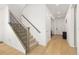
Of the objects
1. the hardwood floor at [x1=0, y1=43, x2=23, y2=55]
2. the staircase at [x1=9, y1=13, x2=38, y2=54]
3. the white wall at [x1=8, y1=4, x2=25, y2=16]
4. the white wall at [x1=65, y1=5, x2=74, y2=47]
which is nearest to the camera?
the hardwood floor at [x1=0, y1=43, x2=23, y2=55]

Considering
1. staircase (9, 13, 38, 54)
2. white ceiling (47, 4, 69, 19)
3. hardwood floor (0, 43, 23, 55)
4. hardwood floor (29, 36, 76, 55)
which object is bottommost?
hardwood floor (29, 36, 76, 55)

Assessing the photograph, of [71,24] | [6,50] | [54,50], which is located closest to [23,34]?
[6,50]

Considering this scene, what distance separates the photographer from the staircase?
2.29m

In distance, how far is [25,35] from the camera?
2.52m

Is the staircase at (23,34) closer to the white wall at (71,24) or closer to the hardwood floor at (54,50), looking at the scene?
the hardwood floor at (54,50)

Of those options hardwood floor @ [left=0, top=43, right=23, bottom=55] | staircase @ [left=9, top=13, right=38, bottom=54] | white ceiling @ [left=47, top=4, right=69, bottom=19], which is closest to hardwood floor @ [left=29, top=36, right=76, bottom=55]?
staircase @ [left=9, top=13, right=38, bottom=54]

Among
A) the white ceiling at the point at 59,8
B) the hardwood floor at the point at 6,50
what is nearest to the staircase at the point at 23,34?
the hardwood floor at the point at 6,50

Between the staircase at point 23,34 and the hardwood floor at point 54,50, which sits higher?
the staircase at point 23,34

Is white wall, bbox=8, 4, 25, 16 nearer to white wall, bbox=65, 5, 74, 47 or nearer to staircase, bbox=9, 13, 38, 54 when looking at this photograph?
staircase, bbox=9, 13, 38, 54

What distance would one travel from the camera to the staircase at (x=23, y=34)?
2.29 metres

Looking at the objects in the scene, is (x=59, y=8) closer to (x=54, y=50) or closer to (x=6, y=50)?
(x=54, y=50)

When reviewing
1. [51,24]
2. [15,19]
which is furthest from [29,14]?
[51,24]
